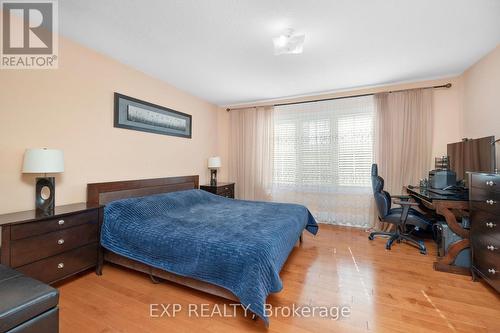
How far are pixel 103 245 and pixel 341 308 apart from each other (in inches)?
94.8

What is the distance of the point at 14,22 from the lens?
6.72 feet

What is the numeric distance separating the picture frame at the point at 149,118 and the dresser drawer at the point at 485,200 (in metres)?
4.01

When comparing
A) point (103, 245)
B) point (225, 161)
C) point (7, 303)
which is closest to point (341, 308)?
point (7, 303)

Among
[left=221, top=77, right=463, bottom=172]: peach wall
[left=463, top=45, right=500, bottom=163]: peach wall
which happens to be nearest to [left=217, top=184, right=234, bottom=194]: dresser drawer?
[left=221, top=77, right=463, bottom=172]: peach wall

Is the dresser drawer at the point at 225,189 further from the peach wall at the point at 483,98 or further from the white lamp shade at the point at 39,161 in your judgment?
the peach wall at the point at 483,98

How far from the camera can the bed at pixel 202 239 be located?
1622 mm

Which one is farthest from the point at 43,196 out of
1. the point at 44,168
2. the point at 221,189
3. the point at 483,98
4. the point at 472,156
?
the point at 483,98

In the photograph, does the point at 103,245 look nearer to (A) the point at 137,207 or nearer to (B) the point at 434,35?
(A) the point at 137,207

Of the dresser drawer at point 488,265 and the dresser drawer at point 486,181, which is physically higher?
the dresser drawer at point 486,181

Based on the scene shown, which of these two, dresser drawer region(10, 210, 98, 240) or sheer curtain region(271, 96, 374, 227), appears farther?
sheer curtain region(271, 96, 374, 227)

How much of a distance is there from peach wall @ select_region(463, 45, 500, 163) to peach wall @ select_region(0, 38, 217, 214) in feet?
14.6

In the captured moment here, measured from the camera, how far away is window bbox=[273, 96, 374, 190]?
3.90m

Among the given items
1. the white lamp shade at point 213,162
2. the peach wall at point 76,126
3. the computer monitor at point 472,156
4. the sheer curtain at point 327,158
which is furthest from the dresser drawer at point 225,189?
the computer monitor at point 472,156

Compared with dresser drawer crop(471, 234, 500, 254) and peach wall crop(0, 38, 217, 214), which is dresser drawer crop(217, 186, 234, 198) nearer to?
peach wall crop(0, 38, 217, 214)
